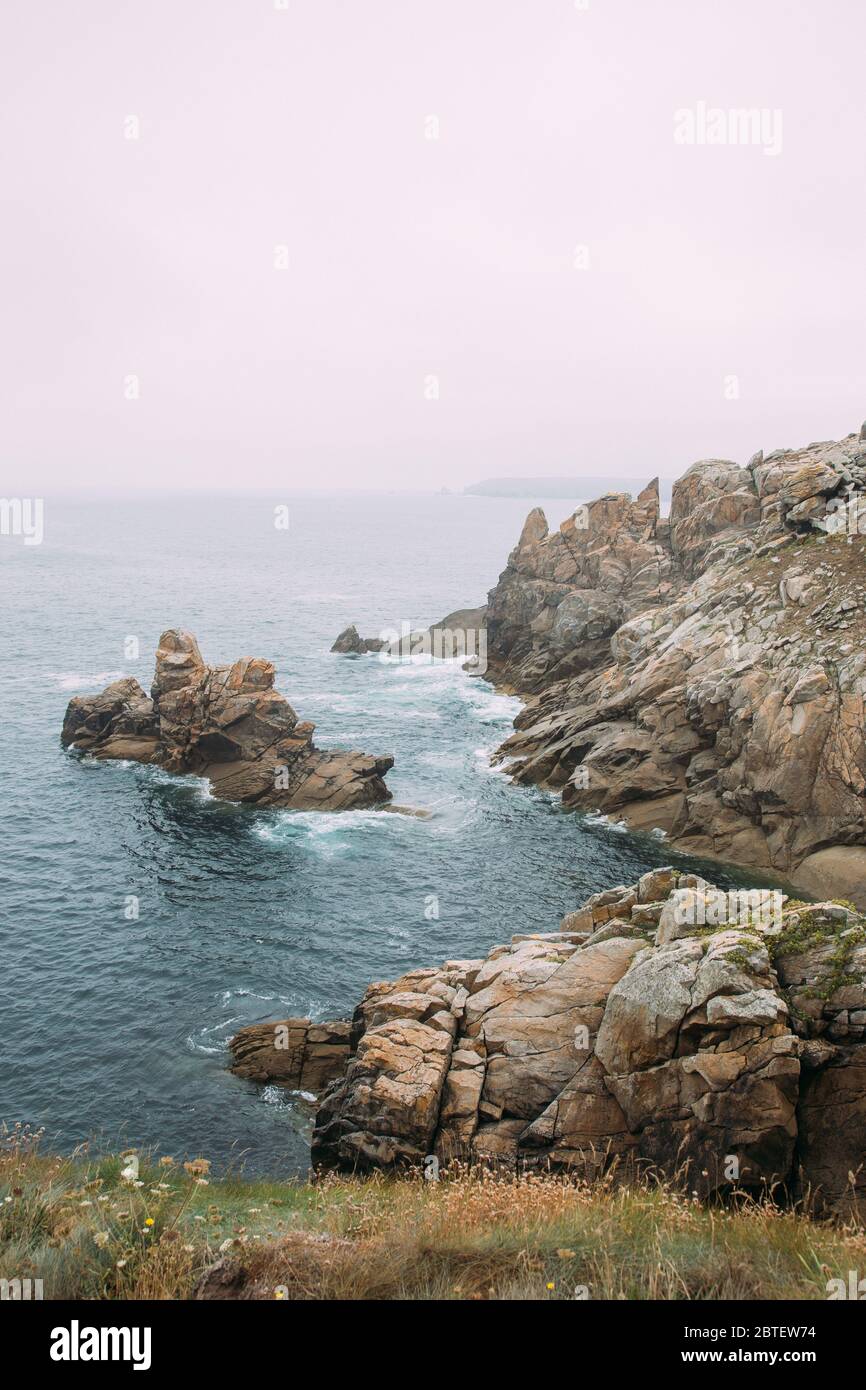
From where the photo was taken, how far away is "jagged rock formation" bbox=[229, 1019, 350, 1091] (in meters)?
28.7

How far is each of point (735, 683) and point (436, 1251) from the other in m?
41.8

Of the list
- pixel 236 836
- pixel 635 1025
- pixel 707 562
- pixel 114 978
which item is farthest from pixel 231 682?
pixel 635 1025

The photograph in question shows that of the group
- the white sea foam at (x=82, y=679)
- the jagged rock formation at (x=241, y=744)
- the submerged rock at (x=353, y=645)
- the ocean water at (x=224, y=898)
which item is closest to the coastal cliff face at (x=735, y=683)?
the ocean water at (x=224, y=898)

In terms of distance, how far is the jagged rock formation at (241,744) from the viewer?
176 feet

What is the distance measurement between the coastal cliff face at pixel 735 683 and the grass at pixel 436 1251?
32055mm

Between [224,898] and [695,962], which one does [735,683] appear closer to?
[224,898]

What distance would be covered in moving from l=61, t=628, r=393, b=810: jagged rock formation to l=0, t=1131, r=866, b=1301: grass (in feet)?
134

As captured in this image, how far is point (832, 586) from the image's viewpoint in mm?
48750

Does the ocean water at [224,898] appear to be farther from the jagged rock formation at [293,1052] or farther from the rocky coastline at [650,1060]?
the rocky coastline at [650,1060]

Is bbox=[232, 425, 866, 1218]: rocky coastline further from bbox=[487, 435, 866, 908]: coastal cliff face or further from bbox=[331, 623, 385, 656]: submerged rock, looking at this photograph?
bbox=[331, 623, 385, 656]: submerged rock

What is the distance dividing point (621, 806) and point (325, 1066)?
2731 centimetres
